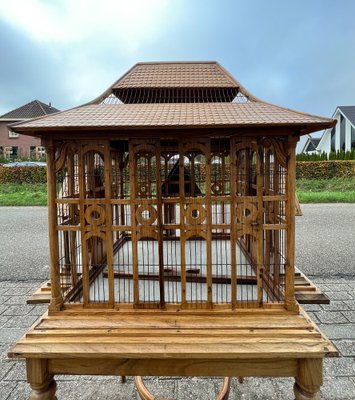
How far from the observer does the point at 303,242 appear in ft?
26.7

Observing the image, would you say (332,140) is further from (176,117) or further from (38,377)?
(38,377)

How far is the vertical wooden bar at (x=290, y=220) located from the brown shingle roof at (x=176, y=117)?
0.20 m

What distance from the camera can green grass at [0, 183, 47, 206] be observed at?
43.3 feet

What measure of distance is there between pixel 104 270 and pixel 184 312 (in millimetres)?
1148

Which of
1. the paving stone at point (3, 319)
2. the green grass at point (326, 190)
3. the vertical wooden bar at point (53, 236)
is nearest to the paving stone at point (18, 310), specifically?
the paving stone at point (3, 319)

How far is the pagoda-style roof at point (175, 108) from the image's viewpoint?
6.83 feet

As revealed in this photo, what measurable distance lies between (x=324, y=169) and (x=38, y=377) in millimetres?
15898

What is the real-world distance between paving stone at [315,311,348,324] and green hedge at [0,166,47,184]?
13.6 metres

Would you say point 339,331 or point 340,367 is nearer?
point 340,367

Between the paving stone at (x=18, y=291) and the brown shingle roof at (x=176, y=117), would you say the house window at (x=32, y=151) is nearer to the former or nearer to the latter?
the paving stone at (x=18, y=291)

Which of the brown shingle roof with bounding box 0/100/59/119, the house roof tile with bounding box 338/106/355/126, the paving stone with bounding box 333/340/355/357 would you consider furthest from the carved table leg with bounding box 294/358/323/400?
the brown shingle roof with bounding box 0/100/59/119

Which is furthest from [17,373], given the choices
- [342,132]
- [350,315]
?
[342,132]

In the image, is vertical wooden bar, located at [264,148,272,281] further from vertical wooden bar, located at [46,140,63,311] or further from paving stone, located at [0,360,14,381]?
paving stone, located at [0,360,14,381]

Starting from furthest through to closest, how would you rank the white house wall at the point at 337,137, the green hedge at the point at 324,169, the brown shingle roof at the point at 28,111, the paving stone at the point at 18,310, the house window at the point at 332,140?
the house window at the point at 332,140
the brown shingle roof at the point at 28,111
the white house wall at the point at 337,137
the green hedge at the point at 324,169
the paving stone at the point at 18,310
